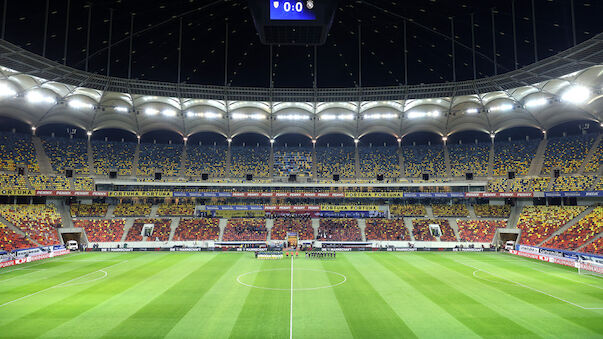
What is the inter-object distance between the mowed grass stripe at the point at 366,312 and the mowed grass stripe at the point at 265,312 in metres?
3.36

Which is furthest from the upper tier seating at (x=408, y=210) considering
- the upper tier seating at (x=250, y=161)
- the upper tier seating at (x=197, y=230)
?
the upper tier seating at (x=197, y=230)

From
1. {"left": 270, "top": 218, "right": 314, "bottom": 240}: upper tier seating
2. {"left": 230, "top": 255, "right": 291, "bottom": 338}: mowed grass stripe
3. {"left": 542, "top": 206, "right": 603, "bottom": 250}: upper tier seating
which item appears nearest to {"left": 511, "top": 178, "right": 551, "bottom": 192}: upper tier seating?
{"left": 542, "top": 206, "right": 603, "bottom": 250}: upper tier seating

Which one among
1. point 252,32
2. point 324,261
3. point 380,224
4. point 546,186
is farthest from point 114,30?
point 546,186

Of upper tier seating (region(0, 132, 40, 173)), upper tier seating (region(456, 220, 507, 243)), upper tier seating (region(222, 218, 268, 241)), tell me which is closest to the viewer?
upper tier seating (region(0, 132, 40, 173))

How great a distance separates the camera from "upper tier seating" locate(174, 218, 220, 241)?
53156 mm

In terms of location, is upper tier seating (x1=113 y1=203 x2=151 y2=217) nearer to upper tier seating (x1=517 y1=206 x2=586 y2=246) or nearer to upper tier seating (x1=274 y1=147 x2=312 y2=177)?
upper tier seating (x1=274 y1=147 x2=312 y2=177)

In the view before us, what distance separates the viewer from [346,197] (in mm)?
59656

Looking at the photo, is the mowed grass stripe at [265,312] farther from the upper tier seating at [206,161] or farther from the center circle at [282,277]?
the upper tier seating at [206,161]

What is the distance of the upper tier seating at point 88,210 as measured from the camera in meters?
53.9

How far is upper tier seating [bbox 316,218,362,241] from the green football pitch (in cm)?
1663

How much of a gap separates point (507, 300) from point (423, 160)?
43663 millimetres

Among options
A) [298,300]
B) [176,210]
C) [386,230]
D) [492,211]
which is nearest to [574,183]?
[492,211]

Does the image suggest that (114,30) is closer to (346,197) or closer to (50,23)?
(50,23)

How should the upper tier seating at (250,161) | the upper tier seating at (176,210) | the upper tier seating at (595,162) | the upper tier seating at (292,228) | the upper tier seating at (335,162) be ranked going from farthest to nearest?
the upper tier seating at (335,162)
the upper tier seating at (250,161)
the upper tier seating at (176,210)
the upper tier seating at (292,228)
the upper tier seating at (595,162)
